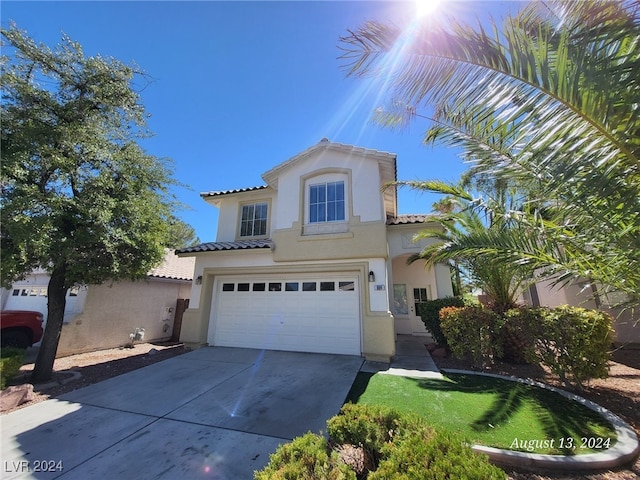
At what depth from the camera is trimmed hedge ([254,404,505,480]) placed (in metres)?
2.17

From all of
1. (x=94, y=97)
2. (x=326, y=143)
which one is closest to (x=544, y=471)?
(x=326, y=143)

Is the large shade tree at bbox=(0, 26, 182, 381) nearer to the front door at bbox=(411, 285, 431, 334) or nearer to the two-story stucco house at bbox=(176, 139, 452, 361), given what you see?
the two-story stucco house at bbox=(176, 139, 452, 361)

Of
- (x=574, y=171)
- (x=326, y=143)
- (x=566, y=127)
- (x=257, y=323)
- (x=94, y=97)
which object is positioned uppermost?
(x=326, y=143)

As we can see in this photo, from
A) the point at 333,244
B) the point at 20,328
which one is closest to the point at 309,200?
the point at 333,244

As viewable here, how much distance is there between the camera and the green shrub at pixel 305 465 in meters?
2.27

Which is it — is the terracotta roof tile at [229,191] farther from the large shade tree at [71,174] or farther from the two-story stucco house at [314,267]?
the large shade tree at [71,174]

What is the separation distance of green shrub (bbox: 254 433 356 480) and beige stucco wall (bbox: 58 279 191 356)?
33.8 feet

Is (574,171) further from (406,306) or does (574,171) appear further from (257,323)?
(406,306)

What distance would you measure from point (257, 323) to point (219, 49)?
9.66m

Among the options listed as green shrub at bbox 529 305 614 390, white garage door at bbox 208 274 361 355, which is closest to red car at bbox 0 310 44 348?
white garage door at bbox 208 274 361 355

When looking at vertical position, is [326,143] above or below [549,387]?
above

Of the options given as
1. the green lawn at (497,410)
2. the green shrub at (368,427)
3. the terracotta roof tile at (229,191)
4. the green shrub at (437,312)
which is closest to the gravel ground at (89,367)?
the terracotta roof tile at (229,191)

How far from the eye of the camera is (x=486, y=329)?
747 cm

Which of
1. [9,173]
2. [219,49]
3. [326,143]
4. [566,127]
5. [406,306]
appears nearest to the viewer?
[566,127]
